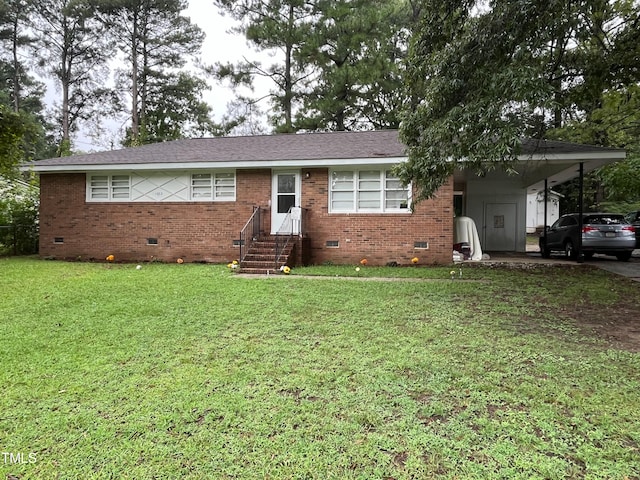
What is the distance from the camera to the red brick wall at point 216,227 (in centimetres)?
1081

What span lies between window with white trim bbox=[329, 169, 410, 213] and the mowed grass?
5.15m

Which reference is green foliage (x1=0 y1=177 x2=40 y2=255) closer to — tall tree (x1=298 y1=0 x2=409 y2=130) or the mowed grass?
the mowed grass

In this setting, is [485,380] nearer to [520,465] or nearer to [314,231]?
[520,465]

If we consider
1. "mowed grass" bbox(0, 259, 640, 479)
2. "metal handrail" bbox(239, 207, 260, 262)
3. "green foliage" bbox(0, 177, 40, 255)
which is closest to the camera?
"mowed grass" bbox(0, 259, 640, 479)

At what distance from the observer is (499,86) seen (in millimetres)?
5223

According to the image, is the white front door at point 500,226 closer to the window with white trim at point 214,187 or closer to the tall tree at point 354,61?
the tall tree at point 354,61

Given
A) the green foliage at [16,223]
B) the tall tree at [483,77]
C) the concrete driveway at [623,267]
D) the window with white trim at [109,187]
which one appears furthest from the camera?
the green foliage at [16,223]

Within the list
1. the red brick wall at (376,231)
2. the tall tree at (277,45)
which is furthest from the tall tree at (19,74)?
the red brick wall at (376,231)

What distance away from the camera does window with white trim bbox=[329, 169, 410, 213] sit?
1103cm

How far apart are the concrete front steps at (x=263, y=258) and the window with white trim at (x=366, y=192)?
2022 millimetres

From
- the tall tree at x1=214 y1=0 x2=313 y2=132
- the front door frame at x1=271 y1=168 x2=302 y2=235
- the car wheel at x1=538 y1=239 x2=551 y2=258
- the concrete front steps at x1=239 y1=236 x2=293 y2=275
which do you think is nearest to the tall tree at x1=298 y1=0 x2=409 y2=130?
the tall tree at x1=214 y1=0 x2=313 y2=132

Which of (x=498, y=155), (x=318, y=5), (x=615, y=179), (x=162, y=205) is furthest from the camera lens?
(x=318, y=5)

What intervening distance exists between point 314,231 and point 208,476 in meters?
9.42

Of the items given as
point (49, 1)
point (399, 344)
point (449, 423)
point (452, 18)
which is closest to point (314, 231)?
point (452, 18)
